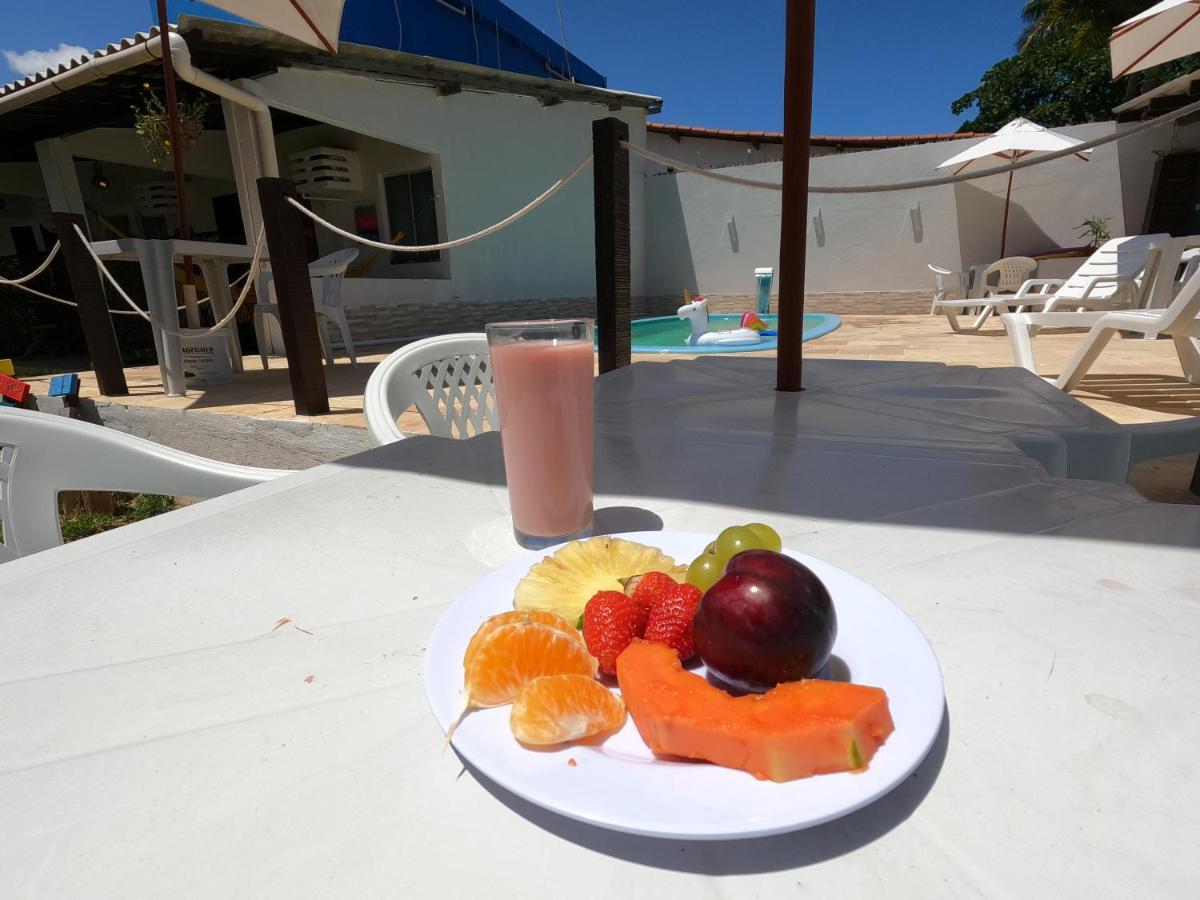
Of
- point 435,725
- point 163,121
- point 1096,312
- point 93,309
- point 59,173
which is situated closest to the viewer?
point 435,725

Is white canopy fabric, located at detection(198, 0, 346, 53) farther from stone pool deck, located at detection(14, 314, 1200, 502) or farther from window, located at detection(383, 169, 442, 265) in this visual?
window, located at detection(383, 169, 442, 265)

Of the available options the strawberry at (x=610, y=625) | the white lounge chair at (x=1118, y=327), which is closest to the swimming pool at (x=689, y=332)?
the white lounge chair at (x=1118, y=327)

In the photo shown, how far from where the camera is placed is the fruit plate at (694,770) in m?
0.34

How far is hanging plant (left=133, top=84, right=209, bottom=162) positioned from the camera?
5441 millimetres

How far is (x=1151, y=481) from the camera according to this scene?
2355 millimetres

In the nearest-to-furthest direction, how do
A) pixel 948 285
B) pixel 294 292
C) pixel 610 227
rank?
pixel 610 227 < pixel 294 292 < pixel 948 285

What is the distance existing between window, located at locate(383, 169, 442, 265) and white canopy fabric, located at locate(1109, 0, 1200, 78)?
299 inches

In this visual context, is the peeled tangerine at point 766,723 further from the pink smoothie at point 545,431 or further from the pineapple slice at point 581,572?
the pink smoothie at point 545,431

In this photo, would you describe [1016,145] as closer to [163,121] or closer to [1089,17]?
[1089,17]

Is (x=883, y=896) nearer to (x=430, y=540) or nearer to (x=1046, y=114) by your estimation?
(x=430, y=540)

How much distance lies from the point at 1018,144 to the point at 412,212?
838cm

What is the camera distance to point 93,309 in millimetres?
A: 4262

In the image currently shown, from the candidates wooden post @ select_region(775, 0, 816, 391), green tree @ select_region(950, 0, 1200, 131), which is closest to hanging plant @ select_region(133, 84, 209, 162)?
wooden post @ select_region(775, 0, 816, 391)

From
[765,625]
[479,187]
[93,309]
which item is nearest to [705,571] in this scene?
[765,625]
